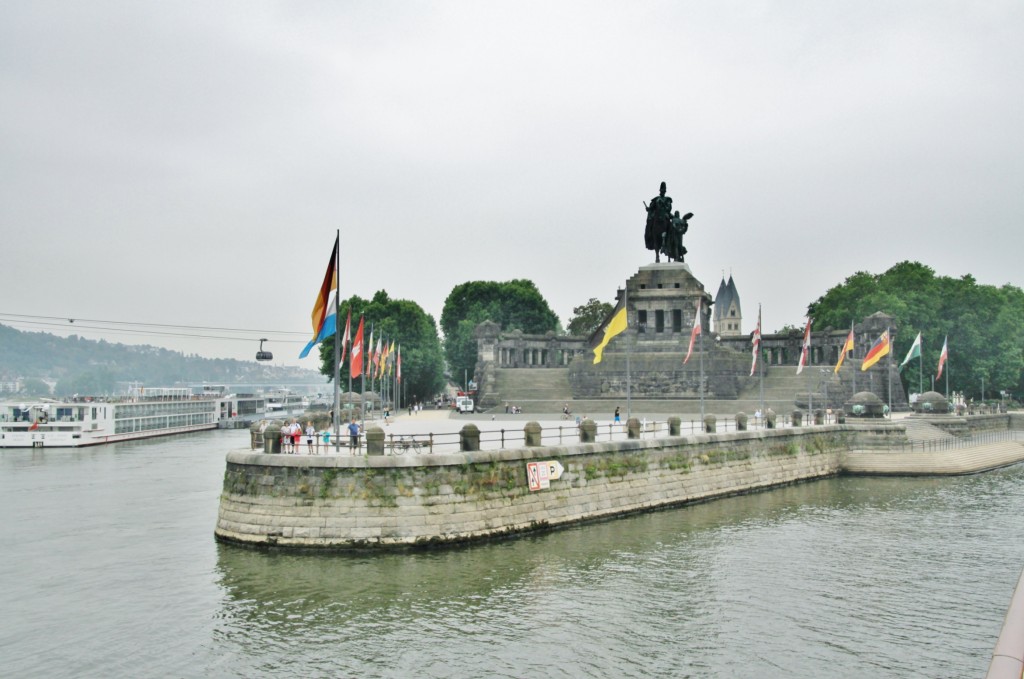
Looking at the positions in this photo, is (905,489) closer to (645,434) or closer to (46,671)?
(645,434)

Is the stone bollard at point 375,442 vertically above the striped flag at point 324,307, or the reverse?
the striped flag at point 324,307

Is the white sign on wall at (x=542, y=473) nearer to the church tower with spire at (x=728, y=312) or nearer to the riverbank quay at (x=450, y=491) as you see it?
the riverbank quay at (x=450, y=491)

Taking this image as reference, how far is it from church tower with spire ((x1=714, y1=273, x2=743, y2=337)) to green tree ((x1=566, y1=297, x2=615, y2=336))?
71.5 m

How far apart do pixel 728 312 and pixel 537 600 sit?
17912 centimetres

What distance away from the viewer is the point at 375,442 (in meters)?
27.0

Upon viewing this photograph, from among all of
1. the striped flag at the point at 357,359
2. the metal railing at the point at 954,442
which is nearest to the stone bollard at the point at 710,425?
the striped flag at the point at 357,359

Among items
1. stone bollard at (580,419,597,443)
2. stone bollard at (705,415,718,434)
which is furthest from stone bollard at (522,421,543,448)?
stone bollard at (705,415,718,434)

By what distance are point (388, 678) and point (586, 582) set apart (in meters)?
7.94

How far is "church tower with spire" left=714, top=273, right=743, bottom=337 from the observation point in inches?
7584

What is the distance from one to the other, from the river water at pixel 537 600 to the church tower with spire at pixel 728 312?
525 ft

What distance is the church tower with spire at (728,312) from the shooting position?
7584 inches

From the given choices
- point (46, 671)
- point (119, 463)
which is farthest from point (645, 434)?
point (119, 463)

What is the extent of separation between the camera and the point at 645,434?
129 ft

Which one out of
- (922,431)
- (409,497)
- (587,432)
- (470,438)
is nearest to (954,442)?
(922,431)
